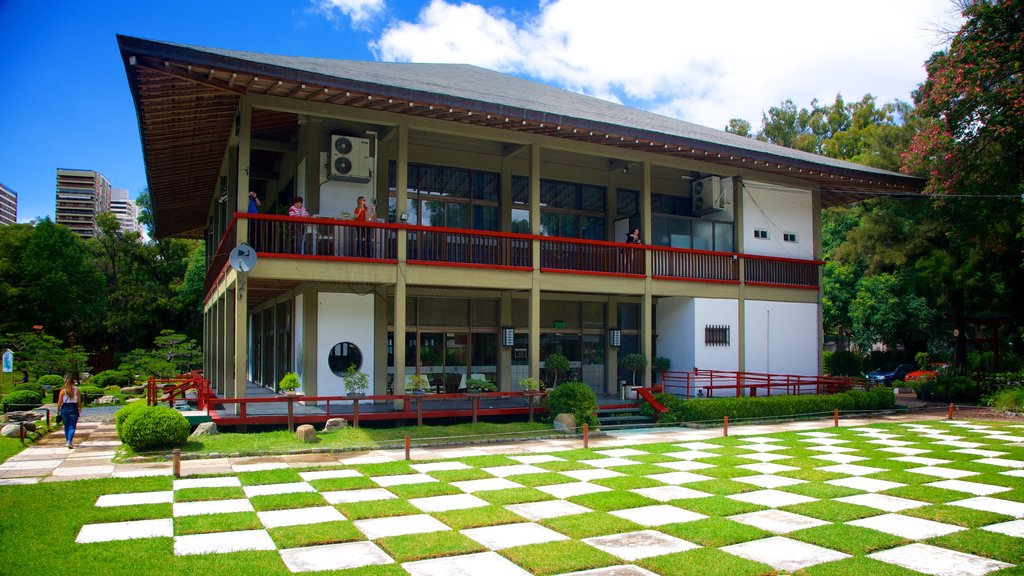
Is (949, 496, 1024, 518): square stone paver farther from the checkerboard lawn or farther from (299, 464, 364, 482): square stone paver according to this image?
(299, 464, 364, 482): square stone paver

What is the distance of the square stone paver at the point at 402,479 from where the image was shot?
1107cm

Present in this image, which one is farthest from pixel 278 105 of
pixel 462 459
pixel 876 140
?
pixel 876 140

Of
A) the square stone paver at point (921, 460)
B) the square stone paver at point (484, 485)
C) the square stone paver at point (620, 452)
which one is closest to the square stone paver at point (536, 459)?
the square stone paver at point (620, 452)

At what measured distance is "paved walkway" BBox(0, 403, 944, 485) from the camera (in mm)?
11789

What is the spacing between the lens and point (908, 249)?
110 ft

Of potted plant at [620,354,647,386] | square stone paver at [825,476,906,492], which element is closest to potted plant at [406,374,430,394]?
potted plant at [620,354,647,386]

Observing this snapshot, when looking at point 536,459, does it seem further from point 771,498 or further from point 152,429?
point 152,429

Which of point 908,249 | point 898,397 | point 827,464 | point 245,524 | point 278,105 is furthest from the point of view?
point 908,249

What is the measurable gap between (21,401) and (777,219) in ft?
79.7

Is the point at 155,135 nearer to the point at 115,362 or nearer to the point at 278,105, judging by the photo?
the point at 278,105

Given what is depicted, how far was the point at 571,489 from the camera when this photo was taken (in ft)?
35.3

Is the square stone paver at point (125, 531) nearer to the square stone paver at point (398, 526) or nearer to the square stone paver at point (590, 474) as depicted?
the square stone paver at point (398, 526)

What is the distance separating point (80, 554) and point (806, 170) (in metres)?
21.3

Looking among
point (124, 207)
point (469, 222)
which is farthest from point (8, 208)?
point (124, 207)
